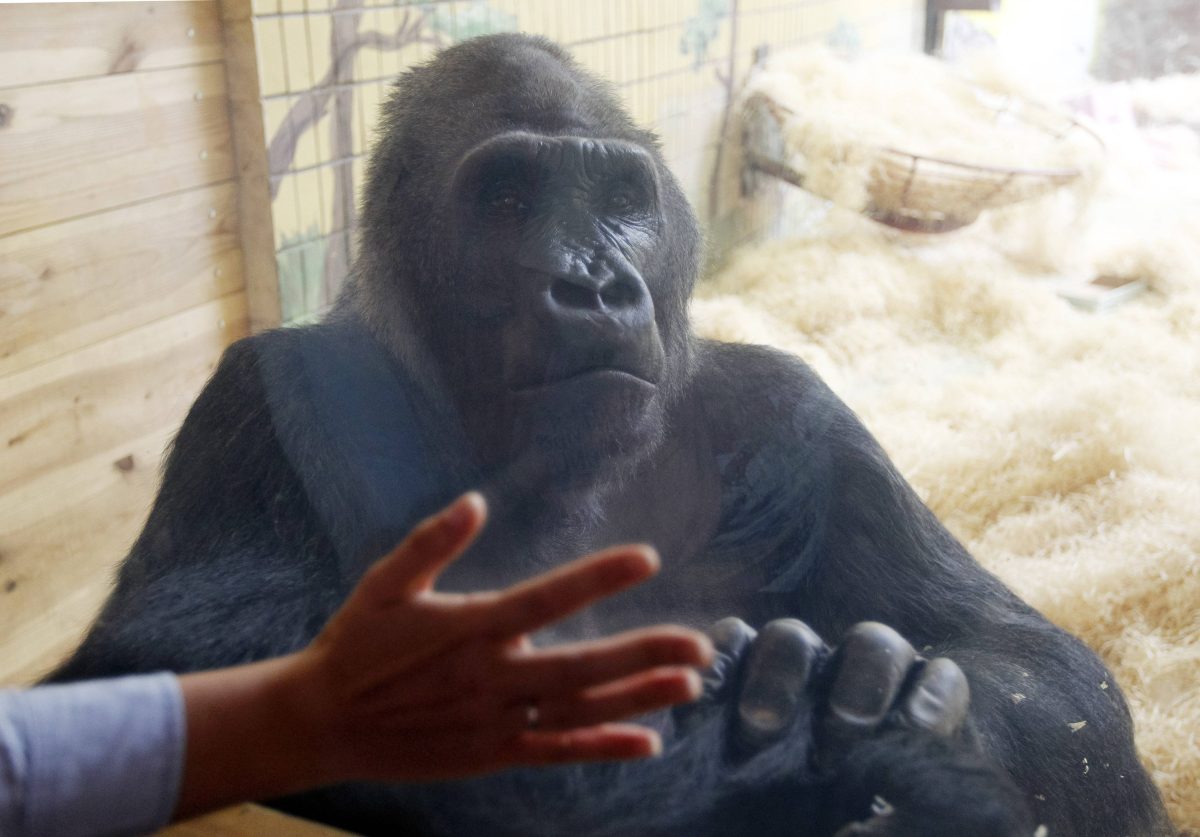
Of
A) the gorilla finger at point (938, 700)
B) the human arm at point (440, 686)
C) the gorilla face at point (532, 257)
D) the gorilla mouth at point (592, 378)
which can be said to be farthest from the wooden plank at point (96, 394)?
the gorilla finger at point (938, 700)

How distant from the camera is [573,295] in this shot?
5.02ft

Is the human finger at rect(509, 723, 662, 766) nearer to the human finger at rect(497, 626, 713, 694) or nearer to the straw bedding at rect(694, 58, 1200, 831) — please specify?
the human finger at rect(497, 626, 713, 694)

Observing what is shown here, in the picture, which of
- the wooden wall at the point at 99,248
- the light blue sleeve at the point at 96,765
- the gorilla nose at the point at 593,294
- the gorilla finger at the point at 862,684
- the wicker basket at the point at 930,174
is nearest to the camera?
the light blue sleeve at the point at 96,765

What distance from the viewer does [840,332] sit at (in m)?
2.06

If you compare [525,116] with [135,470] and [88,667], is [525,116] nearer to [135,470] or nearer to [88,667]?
[135,470]

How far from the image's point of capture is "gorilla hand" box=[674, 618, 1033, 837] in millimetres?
1288

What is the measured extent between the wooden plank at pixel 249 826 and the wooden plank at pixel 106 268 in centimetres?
79

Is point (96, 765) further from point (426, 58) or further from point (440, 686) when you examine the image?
point (426, 58)

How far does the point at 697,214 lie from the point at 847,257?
0.30 meters

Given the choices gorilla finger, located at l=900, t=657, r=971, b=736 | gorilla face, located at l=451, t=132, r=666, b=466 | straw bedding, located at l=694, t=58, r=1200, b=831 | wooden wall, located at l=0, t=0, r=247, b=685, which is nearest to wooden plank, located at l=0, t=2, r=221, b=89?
wooden wall, located at l=0, t=0, r=247, b=685

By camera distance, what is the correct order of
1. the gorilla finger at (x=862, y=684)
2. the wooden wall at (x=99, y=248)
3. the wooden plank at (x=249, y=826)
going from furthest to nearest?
1. the wooden wall at (x=99, y=248)
2. the gorilla finger at (x=862, y=684)
3. the wooden plank at (x=249, y=826)

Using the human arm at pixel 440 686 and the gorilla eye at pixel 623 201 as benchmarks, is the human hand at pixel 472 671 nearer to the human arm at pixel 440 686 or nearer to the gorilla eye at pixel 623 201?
the human arm at pixel 440 686

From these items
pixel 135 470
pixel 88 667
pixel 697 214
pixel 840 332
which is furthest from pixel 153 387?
pixel 840 332

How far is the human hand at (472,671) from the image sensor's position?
90 cm
